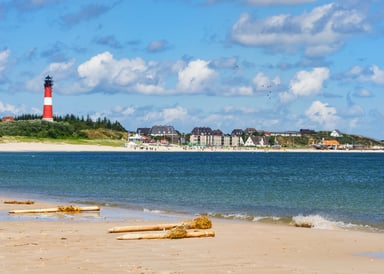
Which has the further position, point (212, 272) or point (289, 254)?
point (289, 254)

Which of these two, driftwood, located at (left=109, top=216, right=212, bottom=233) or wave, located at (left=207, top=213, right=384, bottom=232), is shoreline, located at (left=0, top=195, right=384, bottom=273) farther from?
wave, located at (left=207, top=213, right=384, bottom=232)

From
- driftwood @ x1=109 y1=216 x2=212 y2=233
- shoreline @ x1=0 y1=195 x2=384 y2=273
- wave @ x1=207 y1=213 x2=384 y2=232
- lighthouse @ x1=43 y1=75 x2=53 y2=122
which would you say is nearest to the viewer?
shoreline @ x1=0 y1=195 x2=384 y2=273

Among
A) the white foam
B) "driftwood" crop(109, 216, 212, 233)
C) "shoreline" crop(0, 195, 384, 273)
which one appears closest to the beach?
"shoreline" crop(0, 195, 384, 273)

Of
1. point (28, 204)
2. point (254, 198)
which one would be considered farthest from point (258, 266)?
point (254, 198)

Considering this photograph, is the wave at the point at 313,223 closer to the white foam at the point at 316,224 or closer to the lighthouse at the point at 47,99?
the white foam at the point at 316,224

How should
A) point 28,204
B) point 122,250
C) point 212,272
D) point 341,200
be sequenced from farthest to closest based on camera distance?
point 341,200 → point 28,204 → point 122,250 → point 212,272

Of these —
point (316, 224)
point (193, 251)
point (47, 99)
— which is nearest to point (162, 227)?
point (193, 251)

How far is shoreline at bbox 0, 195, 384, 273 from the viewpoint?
50.0ft

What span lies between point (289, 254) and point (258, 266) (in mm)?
2393

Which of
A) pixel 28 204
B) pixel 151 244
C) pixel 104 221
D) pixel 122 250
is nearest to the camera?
pixel 122 250

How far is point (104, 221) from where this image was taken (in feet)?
87.2

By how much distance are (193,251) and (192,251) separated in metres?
0.03

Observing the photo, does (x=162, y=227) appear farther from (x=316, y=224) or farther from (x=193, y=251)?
(x=316, y=224)

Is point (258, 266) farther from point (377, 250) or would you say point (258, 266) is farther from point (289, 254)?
point (377, 250)
